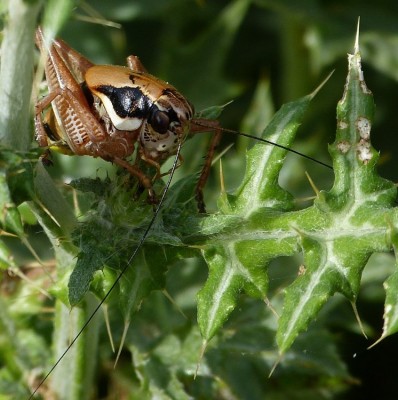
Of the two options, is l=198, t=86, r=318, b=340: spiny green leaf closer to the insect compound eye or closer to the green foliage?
the green foliage

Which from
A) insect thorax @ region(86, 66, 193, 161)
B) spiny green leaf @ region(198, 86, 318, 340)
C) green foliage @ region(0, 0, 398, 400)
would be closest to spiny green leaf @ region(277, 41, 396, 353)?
green foliage @ region(0, 0, 398, 400)

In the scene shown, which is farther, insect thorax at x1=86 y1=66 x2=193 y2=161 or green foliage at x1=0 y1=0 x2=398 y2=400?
insect thorax at x1=86 y1=66 x2=193 y2=161

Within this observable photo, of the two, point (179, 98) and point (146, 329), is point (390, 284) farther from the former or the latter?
point (146, 329)

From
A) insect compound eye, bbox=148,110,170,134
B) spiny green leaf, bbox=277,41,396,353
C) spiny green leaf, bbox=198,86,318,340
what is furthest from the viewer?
insect compound eye, bbox=148,110,170,134

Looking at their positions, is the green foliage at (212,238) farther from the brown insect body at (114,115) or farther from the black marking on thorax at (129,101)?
the black marking on thorax at (129,101)

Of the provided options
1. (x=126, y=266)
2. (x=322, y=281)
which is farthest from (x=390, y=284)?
(x=126, y=266)

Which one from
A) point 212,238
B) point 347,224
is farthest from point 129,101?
point 347,224

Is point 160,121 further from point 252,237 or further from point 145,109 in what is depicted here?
point 252,237
